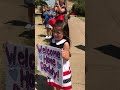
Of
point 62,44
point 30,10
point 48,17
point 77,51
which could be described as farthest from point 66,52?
point 48,17

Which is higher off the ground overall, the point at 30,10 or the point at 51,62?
the point at 30,10

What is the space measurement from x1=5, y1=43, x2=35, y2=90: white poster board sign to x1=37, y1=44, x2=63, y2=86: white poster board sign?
3.64 ft

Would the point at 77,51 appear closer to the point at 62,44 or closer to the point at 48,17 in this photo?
the point at 48,17

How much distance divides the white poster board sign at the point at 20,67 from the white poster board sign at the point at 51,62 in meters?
1.11

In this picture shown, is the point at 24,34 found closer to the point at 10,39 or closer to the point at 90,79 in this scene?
the point at 10,39

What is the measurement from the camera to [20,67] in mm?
2400

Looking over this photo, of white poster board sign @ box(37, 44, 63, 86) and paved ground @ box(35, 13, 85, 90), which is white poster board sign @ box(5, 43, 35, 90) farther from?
paved ground @ box(35, 13, 85, 90)

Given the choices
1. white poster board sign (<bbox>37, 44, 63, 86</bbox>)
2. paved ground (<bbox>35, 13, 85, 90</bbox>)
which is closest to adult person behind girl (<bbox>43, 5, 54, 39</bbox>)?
paved ground (<bbox>35, 13, 85, 90</bbox>)

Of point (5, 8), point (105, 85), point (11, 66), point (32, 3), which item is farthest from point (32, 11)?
point (105, 85)

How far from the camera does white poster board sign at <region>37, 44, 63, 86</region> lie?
3593 millimetres

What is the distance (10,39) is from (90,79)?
0.57 m

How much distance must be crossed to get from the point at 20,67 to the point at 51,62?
52.9 inches

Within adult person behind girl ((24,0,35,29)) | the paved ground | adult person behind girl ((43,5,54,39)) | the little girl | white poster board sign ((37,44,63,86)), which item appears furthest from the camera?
adult person behind girl ((43,5,54,39))

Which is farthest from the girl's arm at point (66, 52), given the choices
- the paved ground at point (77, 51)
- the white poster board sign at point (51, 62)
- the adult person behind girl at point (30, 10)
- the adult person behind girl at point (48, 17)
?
the adult person behind girl at point (48, 17)
